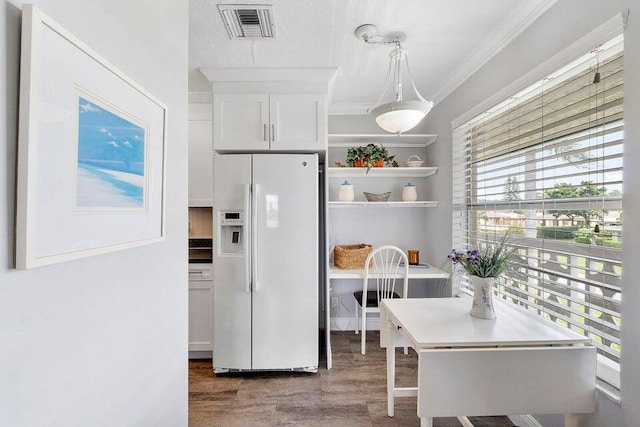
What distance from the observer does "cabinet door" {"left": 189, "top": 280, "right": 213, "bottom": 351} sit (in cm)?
278

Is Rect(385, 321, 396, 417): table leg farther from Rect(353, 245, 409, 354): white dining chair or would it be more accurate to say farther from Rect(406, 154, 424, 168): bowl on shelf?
Rect(406, 154, 424, 168): bowl on shelf

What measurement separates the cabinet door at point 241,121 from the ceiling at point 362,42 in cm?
26

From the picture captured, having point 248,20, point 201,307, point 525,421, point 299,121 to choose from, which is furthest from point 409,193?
point 201,307

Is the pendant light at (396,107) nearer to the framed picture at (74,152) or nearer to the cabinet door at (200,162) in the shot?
the framed picture at (74,152)

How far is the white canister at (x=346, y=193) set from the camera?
329 centimetres

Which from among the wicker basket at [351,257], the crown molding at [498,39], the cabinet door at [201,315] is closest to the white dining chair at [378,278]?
the wicker basket at [351,257]

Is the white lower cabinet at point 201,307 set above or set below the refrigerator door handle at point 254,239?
below

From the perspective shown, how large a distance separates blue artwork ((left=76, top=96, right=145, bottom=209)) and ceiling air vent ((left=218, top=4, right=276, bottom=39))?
1.21 meters

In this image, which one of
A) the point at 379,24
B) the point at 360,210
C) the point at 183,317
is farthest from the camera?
the point at 360,210

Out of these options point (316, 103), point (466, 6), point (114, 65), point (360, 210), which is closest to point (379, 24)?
point (466, 6)

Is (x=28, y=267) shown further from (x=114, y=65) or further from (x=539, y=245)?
(x=539, y=245)

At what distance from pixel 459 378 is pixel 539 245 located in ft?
3.15

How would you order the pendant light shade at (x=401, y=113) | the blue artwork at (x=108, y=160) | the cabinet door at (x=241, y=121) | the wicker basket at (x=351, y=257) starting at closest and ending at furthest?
1. the blue artwork at (x=108, y=160)
2. the pendant light shade at (x=401, y=113)
3. the cabinet door at (x=241, y=121)
4. the wicker basket at (x=351, y=257)

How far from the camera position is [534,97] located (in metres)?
1.92
